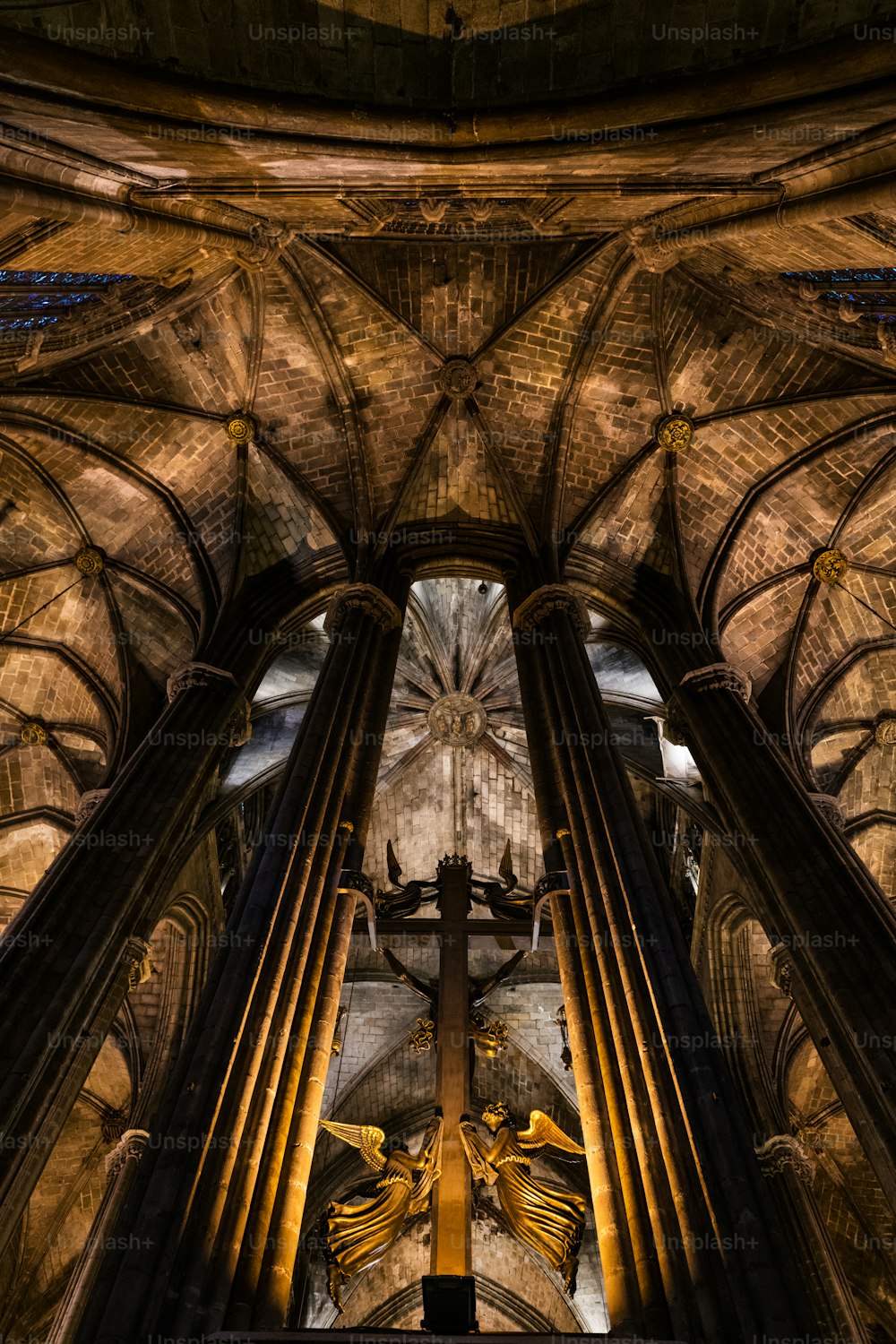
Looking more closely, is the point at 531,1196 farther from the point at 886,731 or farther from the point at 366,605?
the point at 886,731

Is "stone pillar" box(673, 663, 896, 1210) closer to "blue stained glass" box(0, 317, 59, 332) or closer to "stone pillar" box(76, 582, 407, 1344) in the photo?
"stone pillar" box(76, 582, 407, 1344)

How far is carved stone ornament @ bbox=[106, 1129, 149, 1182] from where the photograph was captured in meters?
12.9

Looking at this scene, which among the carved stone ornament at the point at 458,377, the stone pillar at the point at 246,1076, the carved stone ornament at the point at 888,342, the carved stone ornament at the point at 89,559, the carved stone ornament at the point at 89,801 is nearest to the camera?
the stone pillar at the point at 246,1076

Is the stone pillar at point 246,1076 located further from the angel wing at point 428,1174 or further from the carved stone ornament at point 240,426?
the carved stone ornament at point 240,426

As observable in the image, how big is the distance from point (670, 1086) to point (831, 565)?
10.1 meters

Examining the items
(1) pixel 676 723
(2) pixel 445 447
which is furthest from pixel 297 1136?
(2) pixel 445 447

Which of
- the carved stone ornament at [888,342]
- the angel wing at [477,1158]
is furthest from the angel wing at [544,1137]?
the carved stone ornament at [888,342]

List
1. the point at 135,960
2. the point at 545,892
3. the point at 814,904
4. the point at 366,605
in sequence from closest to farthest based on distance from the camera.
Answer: the point at 814,904
the point at 545,892
the point at 135,960
the point at 366,605

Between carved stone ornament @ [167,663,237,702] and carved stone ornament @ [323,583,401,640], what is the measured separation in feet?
5.32

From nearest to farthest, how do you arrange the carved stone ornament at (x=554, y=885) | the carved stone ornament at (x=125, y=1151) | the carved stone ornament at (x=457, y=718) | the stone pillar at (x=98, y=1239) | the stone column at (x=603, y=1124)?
the stone column at (x=603, y=1124)
the carved stone ornament at (x=554, y=885)
the stone pillar at (x=98, y=1239)
the carved stone ornament at (x=125, y=1151)
the carved stone ornament at (x=457, y=718)

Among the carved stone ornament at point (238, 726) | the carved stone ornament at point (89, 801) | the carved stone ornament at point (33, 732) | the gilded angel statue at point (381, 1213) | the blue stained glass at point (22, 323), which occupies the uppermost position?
the carved stone ornament at point (33, 732)

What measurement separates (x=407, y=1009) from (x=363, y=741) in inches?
394

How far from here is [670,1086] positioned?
24.4 feet

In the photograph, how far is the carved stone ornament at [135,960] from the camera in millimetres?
9984
